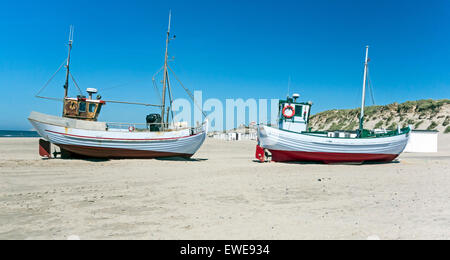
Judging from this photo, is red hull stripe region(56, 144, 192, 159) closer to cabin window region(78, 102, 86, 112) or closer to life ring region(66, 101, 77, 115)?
life ring region(66, 101, 77, 115)

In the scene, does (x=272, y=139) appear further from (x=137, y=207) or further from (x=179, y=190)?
(x=137, y=207)

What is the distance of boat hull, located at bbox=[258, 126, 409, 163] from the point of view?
622 inches

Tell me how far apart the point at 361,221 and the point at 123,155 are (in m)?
14.2

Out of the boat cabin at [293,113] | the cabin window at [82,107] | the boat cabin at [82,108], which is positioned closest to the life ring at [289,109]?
the boat cabin at [293,113]

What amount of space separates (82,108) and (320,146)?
48.2ft

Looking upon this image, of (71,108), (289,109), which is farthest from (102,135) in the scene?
(289,109)

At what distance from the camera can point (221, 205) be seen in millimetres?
5934

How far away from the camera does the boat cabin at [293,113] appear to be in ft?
61.4

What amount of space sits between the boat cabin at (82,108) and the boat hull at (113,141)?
125cm

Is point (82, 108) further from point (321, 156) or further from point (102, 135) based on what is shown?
point (321, 156)

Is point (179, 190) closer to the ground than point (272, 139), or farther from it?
closer to the ground

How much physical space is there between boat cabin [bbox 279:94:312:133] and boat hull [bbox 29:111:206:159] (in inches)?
248
